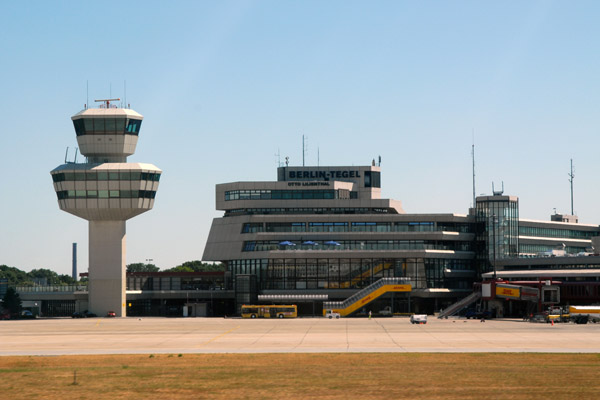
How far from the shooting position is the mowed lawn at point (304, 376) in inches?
2030

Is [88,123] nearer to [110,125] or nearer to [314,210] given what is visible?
[110,125]

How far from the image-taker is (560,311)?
127312 millimetres

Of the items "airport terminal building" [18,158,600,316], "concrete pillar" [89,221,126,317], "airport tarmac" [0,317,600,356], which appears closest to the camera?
"airport tarmac" [0,317,600,356]

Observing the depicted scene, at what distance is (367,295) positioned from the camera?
163500 millimetres

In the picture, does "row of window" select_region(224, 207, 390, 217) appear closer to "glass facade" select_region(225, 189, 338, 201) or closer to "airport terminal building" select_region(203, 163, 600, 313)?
"airport terminal building" select_region(203, 163, 600, 313)

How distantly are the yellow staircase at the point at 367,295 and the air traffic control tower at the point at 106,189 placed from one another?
38276 mm

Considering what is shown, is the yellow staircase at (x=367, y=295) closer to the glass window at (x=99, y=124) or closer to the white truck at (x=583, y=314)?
the white truck at (x=583, y=314)

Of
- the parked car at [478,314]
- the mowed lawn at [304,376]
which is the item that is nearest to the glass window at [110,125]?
the parked car at [478,314]

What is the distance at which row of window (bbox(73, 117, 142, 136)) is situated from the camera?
6644 inches

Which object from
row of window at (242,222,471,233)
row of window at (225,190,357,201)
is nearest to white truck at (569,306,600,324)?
row of window at (242,222,471,233)

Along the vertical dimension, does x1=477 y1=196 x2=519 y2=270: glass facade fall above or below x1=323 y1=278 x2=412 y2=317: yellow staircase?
above

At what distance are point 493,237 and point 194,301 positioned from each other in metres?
57.8

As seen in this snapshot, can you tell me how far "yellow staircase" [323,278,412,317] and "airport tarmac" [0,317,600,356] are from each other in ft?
142

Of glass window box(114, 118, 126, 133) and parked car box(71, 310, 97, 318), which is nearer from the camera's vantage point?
glass window box(114, 118, 126, 133)
